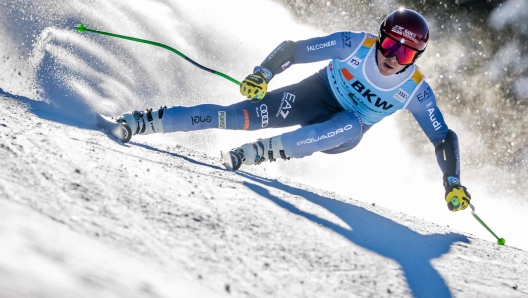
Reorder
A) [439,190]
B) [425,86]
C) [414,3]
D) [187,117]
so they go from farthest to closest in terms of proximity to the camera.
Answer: [414,3]
[439,190]
[425,86]
[187,117]

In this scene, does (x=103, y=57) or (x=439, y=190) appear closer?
(x=103, y=57)

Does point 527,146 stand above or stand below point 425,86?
above

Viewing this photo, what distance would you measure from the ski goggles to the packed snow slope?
1.36 metres

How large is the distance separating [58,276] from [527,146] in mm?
13136

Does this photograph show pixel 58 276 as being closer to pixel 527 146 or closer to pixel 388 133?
pixel 388 133

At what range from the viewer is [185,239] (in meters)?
2.17

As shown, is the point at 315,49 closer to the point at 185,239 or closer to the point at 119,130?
the point at 119,130

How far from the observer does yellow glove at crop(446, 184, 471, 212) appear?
435 cm

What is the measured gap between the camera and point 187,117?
4.34 m

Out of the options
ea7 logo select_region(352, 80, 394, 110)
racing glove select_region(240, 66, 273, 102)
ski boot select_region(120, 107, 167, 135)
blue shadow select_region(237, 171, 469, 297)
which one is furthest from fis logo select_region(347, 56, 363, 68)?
ski boot select_region(120, 107, 167, 135)

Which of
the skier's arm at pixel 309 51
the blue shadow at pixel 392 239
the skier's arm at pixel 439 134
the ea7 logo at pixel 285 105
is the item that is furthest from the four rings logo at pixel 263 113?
the skier's arm at pixel 439 134

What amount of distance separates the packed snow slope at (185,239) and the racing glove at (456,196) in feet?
1.83

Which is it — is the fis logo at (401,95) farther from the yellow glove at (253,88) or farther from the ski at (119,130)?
the ski at (119,130)

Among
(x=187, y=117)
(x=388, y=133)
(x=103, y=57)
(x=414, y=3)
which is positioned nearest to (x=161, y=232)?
(x=187, y=117)
